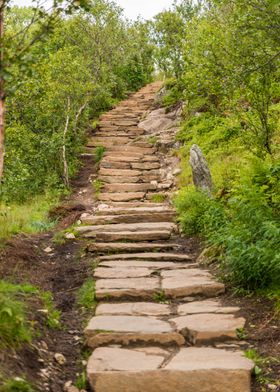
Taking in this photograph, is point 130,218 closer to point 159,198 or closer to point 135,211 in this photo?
point 135,211

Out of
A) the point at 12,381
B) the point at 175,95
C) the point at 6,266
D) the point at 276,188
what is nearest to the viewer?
the point at 12,381

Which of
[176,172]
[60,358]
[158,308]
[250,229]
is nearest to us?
[60,358]

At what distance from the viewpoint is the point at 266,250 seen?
599 cm

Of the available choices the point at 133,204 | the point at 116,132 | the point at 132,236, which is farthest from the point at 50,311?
the point at 116,132

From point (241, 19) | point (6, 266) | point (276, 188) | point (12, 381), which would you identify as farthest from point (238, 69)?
point (12, 381)

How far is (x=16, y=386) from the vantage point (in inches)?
143

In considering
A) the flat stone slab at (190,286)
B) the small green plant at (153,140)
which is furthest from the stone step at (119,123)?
the flat stone slab at (190,286)

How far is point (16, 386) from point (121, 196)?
9.15m

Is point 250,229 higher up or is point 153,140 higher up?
point 153,140

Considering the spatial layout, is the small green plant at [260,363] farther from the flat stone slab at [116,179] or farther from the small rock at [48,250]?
the flat stone slab at [116,179]

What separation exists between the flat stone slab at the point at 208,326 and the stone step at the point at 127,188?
7.81 m

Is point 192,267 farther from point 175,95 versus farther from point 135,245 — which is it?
point 175,95

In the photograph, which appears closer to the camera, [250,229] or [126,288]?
[126,288]

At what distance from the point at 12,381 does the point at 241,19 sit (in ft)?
18.3
